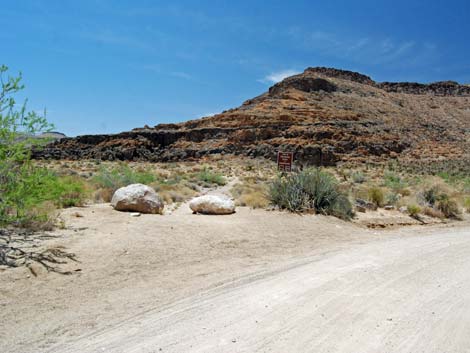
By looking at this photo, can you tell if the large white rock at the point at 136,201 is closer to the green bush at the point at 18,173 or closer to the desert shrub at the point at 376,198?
the green bush at the point at 18,173

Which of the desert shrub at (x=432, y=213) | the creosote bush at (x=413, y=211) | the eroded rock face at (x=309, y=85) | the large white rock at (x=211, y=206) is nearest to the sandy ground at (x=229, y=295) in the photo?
the large white rock at (x=211, y=206)

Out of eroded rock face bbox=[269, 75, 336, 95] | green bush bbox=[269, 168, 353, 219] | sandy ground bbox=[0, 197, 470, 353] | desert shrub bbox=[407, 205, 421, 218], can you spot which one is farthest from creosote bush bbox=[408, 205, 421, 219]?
eroded rock face bbox=[269, 75, 336, 95]

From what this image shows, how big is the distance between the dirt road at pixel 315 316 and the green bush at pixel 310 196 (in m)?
5.92

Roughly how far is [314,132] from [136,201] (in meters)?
51.0

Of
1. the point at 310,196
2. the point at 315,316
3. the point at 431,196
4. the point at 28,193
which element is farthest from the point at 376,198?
the point at 28,193

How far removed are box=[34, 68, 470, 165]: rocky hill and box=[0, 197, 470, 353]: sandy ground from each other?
148 feet

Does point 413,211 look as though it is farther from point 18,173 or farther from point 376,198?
point 18,173

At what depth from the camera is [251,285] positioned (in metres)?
6.02

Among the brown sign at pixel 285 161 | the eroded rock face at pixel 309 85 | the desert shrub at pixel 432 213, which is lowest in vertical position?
the desert shrub at pixel 432 213

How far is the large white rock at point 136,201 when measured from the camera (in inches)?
434

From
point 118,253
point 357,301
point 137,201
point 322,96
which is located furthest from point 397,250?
point 322,96

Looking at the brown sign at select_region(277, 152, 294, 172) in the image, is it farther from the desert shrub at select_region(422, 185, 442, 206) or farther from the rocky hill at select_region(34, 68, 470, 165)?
the rocky hill at select_region(34, 68, 470, 165)

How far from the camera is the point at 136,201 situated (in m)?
11.0

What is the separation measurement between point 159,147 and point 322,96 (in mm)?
33508
